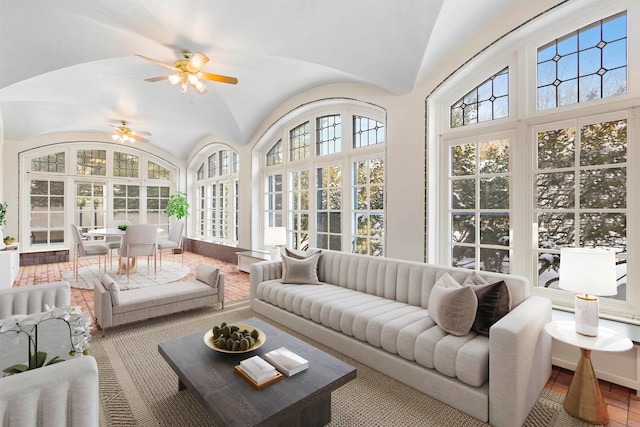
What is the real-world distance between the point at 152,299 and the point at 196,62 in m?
2.73

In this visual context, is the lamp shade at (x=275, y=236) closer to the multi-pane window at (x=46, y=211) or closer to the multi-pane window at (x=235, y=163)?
the multi-pane window at (x=235, y=163)

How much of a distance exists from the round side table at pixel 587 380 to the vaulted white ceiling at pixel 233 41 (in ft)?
9.11

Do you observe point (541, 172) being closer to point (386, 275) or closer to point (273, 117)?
point (386, 275)

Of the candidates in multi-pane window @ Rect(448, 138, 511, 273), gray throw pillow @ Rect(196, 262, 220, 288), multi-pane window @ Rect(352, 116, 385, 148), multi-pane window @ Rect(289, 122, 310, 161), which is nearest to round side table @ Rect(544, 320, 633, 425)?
multi-pane window @ Rect(448, 138, 511, 273)

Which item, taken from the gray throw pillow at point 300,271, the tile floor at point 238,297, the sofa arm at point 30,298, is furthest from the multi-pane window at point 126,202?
the gray throw pillow at point 300,271

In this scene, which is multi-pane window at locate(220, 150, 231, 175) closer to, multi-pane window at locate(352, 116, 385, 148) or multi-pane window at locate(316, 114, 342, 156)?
multi-pane window at locate(316, 114, 342, 156)

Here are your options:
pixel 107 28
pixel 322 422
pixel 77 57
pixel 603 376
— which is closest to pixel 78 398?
pixel 322 422

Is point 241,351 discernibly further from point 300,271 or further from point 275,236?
point 275,236

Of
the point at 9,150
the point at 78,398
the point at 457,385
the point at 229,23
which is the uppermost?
the point at 229,23

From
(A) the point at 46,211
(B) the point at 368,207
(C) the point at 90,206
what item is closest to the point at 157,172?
(C) the point at 90,206

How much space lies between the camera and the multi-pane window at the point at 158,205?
30.8 feet

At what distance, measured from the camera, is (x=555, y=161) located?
301cm

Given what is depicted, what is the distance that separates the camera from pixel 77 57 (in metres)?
3.80

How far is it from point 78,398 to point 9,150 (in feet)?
29.2
